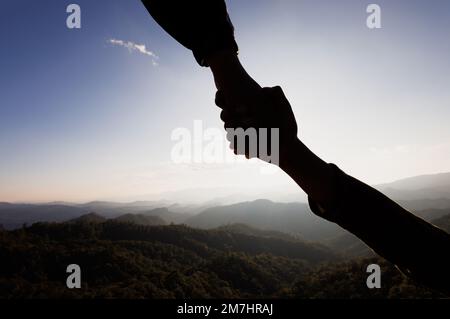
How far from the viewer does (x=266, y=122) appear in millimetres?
891

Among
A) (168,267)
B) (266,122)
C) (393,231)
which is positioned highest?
(266,122)

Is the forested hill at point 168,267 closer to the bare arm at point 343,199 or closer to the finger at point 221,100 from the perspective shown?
the bare arm at point 343,199

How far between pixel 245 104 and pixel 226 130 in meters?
0.12

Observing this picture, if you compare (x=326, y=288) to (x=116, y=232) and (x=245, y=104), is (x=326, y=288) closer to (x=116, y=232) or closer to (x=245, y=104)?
(x=245, y=104)

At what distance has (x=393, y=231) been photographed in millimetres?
882

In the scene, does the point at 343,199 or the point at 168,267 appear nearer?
the point at 343,199

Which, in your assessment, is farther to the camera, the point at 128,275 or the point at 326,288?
the point at 128,275

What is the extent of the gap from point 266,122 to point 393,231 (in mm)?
483

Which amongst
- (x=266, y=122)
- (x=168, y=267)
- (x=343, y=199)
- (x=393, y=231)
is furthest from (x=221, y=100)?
(x=168, y=267)

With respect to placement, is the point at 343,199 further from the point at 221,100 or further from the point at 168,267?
the point at 168,267

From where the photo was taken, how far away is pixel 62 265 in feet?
299

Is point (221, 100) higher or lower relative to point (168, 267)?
higher
